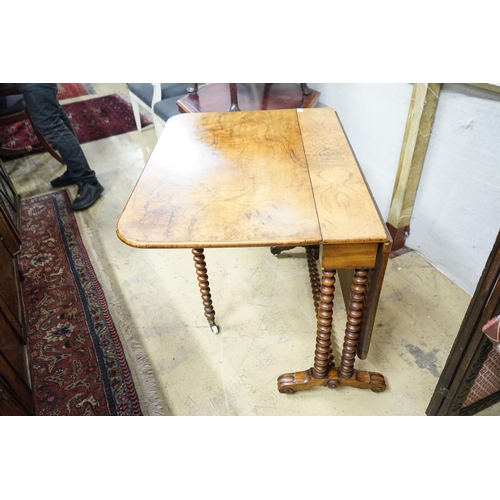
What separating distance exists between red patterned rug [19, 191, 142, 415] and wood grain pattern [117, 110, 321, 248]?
29.4 inches

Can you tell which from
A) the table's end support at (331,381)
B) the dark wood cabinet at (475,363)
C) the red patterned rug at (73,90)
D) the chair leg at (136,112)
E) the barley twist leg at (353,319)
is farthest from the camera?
the red patterned rug at (73,90)

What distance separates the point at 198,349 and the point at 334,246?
0.83 m

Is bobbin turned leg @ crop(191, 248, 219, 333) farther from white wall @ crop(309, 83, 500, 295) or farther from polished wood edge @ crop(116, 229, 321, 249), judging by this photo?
white wall @ crop(309, 83, 500, 295)

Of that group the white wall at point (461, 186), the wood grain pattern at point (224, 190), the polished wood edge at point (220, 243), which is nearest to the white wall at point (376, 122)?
the white wall at point (461, 186)

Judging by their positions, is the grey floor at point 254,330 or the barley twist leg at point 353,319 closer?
the barley twist leg at point 353,319

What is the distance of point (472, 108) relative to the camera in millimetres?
1386

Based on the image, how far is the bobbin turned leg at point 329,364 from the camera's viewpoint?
1.10m

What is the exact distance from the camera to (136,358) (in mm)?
1503

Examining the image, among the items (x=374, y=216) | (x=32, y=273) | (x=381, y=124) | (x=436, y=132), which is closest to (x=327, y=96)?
(x=381, y=124)

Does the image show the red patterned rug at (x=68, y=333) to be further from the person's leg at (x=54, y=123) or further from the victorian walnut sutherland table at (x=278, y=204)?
the victorian walnut sutherland table at (x=278, y=204)

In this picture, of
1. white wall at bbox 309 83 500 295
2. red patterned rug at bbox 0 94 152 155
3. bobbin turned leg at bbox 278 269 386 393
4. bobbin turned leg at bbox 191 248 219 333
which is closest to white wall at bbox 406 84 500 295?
white wall at bbox 309 83 500 295

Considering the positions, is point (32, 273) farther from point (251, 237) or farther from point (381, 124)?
point (381, 124)

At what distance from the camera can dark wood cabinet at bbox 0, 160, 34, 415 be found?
3.80 ft

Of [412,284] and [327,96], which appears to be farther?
[327,96]
